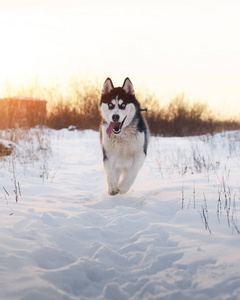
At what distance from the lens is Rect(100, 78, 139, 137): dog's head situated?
412cm

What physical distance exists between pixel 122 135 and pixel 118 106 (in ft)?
1.51

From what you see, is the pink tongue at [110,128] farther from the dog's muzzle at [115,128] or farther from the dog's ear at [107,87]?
the dog's ear at [107,87]

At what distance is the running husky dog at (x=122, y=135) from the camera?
165 inches

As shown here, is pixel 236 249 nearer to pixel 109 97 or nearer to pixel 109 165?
pixel 109 165

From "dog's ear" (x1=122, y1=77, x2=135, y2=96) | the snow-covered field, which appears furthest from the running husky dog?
the snow-covered field

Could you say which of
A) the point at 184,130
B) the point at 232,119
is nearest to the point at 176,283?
the point at 232,119

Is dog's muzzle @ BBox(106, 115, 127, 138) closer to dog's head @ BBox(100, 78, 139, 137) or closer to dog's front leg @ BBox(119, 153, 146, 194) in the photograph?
dog's head @ BBox(100, 78, 139, 137)

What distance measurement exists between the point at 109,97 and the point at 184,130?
16.5 meters

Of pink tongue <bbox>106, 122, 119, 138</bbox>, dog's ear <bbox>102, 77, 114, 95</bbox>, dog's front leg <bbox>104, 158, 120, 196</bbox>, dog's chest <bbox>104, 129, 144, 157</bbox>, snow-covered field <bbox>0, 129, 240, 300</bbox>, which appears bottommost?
snow-covered field <bbox>0, 129, 240, 300</bbox>

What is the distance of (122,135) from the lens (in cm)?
427

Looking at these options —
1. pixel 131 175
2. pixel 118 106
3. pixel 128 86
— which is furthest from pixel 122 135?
pixel 128 86

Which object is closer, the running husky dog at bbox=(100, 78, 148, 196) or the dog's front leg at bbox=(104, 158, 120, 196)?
the dog's front leg at bbox=(104, 158, 120, 196)

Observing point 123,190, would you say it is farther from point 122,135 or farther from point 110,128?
point 110,128

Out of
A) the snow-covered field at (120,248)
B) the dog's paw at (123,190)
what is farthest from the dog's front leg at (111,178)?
the snow-covered field at (120,248)
